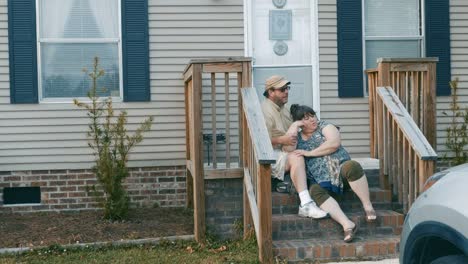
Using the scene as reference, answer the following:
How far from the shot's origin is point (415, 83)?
781 centimetres

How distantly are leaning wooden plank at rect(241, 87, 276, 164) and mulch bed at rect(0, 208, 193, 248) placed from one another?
1.37 m

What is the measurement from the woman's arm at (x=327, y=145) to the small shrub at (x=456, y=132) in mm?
2192

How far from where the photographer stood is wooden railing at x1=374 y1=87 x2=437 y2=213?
6625 mm

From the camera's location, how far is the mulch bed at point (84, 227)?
7098 mm

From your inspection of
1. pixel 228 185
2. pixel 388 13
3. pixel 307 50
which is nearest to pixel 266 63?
pixel 307 50

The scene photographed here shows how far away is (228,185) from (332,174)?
1013 millimetres

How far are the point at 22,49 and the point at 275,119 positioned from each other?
306cm

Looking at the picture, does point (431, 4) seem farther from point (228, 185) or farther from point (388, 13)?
point (228, 185)

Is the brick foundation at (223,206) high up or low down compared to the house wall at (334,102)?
down

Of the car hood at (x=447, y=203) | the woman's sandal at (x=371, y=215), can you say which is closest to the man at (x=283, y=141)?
the woman's sandal at (x=371, y=215)

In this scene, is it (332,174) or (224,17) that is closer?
(332,174)

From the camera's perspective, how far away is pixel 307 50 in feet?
29.2

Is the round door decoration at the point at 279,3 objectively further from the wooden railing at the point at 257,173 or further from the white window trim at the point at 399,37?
the wooden railing at the point at 257,173

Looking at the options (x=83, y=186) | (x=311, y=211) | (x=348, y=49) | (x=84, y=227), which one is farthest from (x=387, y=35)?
(x=84, y=227)
